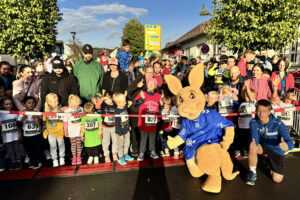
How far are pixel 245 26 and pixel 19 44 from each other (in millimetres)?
16826

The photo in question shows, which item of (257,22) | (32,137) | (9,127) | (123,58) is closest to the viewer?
(9,127)

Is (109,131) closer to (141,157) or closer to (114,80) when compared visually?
(141,157)

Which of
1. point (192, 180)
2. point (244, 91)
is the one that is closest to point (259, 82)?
point (244, 91)

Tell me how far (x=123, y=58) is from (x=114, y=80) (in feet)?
4.53

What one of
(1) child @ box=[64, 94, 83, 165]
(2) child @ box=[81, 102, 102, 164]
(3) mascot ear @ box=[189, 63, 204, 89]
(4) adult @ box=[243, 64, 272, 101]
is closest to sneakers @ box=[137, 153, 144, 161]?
(2) child @ box=[81, 102, 102, 164]

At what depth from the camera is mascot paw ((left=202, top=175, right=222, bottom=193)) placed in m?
2.85

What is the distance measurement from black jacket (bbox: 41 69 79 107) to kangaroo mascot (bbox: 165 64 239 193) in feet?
7.56

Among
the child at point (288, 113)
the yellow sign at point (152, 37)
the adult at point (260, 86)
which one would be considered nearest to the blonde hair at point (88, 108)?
the adult at point (260, 86)

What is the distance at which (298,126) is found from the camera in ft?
16.8

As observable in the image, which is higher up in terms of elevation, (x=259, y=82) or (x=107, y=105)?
(x=259, y=82)

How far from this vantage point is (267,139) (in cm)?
318

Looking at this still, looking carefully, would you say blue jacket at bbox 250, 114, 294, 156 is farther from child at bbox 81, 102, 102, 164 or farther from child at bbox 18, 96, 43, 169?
child at bbox 18, 96, 43, 169

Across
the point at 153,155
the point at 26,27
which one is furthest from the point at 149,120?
the point at 26,27

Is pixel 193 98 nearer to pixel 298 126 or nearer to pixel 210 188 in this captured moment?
pixel 210 188
